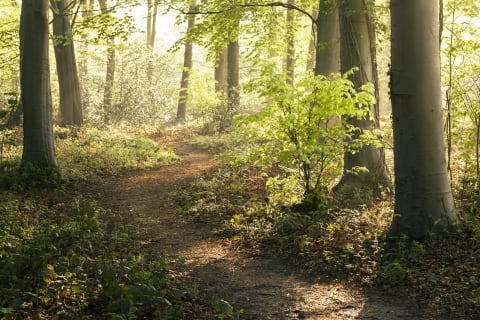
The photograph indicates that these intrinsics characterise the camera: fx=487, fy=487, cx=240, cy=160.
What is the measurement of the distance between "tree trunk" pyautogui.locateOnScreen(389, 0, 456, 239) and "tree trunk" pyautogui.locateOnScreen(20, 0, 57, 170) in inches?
298

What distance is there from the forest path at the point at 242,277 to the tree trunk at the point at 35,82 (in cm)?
172

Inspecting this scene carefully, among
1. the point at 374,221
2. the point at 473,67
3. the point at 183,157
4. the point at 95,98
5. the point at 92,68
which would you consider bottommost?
the point at 374,221

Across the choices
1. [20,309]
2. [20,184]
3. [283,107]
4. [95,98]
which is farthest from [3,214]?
[95,98]

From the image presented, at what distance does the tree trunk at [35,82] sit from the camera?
412 inches

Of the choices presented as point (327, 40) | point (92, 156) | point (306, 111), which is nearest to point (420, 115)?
point (306, 111)

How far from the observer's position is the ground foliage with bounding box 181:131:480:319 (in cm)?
541

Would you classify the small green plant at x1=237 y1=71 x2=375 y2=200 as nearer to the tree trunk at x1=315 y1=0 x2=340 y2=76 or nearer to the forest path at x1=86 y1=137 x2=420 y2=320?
the forest path at x1=86 y1=137 x2=420 y2=320

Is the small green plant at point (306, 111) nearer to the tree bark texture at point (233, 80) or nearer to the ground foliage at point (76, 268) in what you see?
the ground foliage at point (76, 268)

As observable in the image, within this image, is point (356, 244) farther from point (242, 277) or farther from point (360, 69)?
point (360, 69)

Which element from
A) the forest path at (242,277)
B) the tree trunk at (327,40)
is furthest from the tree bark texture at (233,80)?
the forest path at (242,277)

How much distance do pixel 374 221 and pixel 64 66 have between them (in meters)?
13.9

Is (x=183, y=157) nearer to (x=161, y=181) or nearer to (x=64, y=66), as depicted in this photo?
Answer: (x=161, y=181)

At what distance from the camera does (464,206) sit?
7.84 metres

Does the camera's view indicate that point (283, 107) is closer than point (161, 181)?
Yes
